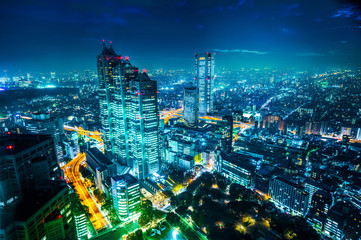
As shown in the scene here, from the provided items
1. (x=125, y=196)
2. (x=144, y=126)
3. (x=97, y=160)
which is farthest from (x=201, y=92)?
(x=125, y=196)

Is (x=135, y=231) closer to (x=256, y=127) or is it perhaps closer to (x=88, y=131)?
(x=88, y=131)

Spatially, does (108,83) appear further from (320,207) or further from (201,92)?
(201,92)

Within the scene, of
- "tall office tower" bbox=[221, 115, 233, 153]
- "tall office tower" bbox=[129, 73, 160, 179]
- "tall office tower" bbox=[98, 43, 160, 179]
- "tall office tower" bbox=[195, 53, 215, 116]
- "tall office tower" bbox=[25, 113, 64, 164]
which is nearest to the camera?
"tall office tower" bbox=[129, 73, 160, 179]

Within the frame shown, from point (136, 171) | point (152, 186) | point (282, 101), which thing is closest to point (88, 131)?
point (136, 171)

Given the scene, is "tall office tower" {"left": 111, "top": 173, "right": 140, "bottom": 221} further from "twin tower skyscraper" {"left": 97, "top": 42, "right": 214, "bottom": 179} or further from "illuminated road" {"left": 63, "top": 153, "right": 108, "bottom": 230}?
"twin tower skyscraper" {"left": 97, "top": 42, "right": 214, "bottom": 179}

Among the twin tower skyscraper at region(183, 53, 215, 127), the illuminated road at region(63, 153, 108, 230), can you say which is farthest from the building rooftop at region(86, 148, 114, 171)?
the twin tower skyscraper at region(183, 53, 215, 127)

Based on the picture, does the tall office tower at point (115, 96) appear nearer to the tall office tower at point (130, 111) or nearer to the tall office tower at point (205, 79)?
the tall office tower at point (130, 111)

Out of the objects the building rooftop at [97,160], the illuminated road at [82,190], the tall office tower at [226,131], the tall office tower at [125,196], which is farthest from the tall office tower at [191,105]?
the tall office tower at [125,196]
